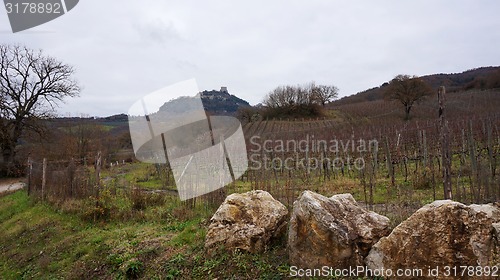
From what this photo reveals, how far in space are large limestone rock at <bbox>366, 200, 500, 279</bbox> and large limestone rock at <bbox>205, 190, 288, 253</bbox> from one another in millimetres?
1772

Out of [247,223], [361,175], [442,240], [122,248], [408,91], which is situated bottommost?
[122,248]

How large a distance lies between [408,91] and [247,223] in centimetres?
3101

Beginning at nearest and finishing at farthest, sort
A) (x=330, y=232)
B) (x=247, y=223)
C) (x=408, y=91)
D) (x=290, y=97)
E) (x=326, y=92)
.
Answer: (x=330, y=232) < (x=247, y=223) < (x=408, y=91) < (x=290, y=97) < (x=326, y=92)

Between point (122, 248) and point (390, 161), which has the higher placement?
point (390, 161)

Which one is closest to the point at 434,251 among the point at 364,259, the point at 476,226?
the point at 476,226

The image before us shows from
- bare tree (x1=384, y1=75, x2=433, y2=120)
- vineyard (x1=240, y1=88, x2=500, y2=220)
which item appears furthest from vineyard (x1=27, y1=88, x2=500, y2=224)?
bare tree (x1=384, y1=75, x2=433, y2=120)

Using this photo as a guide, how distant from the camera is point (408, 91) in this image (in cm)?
3161

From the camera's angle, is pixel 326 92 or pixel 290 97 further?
pixel 326 92

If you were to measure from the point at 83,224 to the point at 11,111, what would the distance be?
21657mm

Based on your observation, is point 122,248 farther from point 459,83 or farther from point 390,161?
point 459,83

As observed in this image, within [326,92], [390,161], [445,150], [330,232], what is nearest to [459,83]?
[326,92]

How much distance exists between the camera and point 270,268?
474 centimetres

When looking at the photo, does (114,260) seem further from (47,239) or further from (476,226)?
(476,226)

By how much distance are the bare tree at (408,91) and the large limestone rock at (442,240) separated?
3010 centimetres
